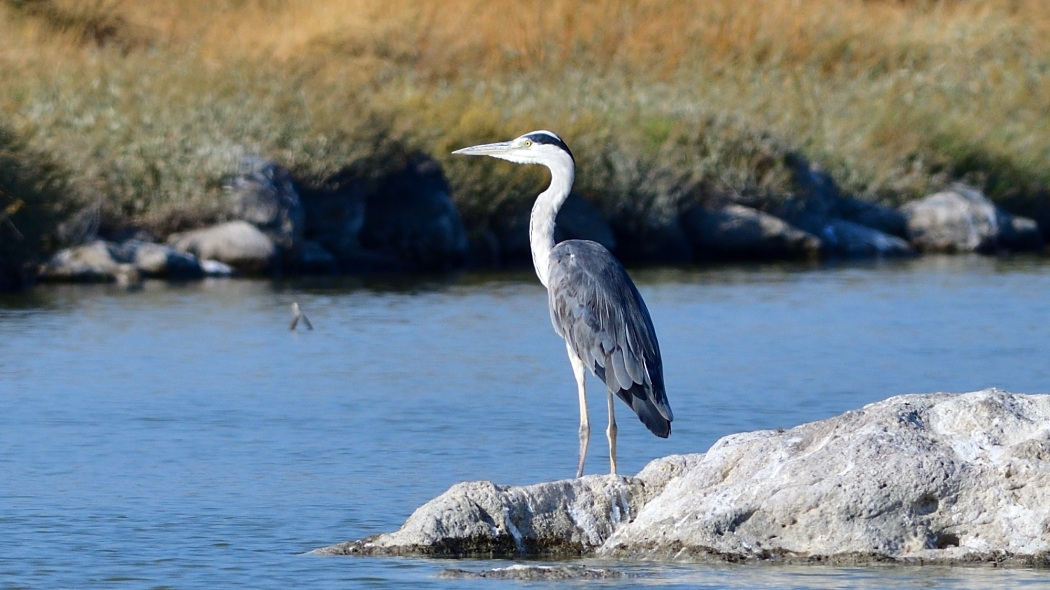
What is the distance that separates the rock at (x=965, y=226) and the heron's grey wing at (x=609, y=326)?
17.4 metres

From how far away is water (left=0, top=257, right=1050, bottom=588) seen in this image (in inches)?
277

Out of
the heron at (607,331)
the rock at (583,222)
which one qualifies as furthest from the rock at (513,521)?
the rock at (583,222)

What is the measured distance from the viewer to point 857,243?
23.8m

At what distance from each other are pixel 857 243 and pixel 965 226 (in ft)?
5.87

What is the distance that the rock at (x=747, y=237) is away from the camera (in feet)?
75.9

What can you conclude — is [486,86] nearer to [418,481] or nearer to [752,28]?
[752,28]

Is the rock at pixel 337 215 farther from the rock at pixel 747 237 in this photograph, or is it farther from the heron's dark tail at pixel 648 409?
the heron's dark tail at pixel 648 409

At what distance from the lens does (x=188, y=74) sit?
21797 mm

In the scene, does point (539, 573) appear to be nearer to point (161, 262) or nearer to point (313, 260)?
point (161, 262)

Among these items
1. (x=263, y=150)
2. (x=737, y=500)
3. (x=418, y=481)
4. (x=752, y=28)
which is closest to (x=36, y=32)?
(x=263, y=150)

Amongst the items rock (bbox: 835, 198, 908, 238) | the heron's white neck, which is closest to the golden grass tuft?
rock (bbox: 835, 198, 908, 238)

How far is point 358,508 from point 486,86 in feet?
60.1

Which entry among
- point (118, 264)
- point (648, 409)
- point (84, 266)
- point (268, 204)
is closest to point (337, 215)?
point (268, 204)

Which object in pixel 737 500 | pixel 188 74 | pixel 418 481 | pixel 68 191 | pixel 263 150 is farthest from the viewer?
pixel 188 74
